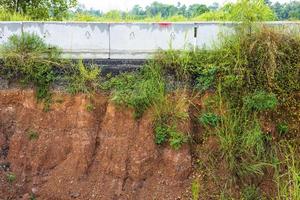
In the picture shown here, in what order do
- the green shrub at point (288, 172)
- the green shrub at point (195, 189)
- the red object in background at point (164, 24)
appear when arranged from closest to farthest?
the green shrub at point (288, 172) → the green shrub at point (195, 189) → the red object in background at point (164, 24)

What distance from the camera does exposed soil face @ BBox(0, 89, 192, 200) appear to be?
8141 millimetres

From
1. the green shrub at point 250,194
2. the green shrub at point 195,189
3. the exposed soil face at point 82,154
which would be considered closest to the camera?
the green shrub at point 250,194

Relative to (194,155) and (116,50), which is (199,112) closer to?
(194,155)

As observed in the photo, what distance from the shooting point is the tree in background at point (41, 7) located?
13.2 metres

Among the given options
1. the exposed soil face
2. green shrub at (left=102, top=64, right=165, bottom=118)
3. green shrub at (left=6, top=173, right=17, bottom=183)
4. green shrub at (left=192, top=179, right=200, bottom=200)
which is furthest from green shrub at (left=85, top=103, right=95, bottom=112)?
green shrub at (left=192, top=179, right=200, bottom=200)

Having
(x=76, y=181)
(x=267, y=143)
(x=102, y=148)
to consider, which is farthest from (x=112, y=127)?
(x=267, y=143)

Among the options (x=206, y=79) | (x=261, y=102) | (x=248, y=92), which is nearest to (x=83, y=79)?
(x=206, y=79)

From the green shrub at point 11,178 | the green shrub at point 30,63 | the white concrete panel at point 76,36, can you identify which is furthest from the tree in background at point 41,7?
the green shrub at point 11,178

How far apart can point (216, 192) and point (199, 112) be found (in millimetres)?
1319

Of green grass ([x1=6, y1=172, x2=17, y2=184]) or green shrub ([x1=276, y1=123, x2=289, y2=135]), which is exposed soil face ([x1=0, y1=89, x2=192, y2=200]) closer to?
green grass ([x1=6, y1=172, x2=17, y2=184])

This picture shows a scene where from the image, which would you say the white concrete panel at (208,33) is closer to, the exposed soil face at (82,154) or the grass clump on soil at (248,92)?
the grass clump on soil at (248,92)

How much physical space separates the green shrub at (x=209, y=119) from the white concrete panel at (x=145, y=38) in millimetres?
1284

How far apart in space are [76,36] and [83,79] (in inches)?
33.2

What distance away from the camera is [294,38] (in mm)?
8555
